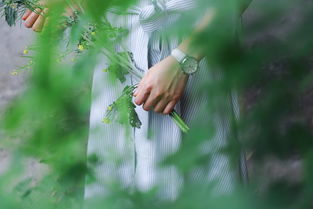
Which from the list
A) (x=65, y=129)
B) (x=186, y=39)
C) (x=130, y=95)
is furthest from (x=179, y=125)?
(x=186, y=39)

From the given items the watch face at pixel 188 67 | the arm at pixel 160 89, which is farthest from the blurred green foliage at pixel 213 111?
the arm at pixel 160 89

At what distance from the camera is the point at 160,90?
126 cm

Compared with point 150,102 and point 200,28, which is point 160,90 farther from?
point 200,28

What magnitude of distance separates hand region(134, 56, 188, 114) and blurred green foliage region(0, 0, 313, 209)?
0.69 meters

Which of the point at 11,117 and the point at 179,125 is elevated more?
the point at 11,117

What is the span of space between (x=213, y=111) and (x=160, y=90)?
78 centimetres

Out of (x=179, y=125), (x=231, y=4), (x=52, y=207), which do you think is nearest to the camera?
(x=231, y=4)

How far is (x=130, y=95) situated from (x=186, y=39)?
2.99 feet

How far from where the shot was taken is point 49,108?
16.1 inches

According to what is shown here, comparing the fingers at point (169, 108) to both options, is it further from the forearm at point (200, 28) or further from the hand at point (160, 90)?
the forearm at point (200, 28)

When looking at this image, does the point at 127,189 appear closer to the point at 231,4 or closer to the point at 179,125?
the point at 231,4

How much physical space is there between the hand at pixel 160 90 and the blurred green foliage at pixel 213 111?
27.0 inches

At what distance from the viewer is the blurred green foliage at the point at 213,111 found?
1.32ft

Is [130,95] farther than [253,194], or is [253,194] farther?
[130,95]
